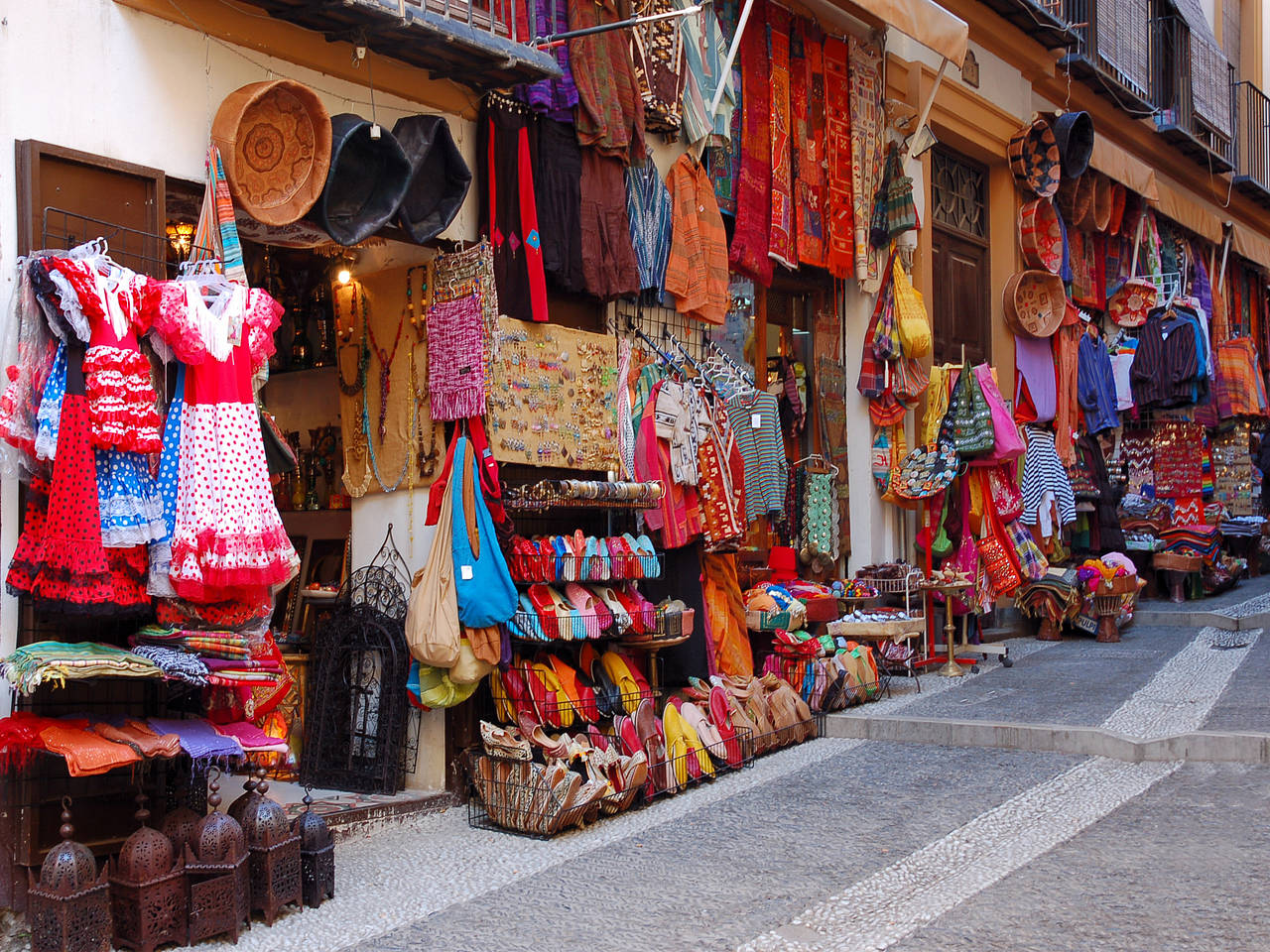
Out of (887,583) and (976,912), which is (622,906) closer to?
(976,912)

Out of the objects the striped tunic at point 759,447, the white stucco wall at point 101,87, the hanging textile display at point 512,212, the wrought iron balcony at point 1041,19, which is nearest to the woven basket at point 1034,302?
the wrought iron balcony at point 1041,19

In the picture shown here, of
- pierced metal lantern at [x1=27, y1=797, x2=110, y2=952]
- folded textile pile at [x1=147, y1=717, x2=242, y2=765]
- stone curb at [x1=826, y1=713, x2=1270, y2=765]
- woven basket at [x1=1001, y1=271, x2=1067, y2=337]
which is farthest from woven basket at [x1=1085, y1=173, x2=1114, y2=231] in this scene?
pierced metal lantern at [x1=27, y1=797, x2=110, y2=952]

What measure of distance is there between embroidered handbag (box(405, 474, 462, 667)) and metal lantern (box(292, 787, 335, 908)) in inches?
50.8

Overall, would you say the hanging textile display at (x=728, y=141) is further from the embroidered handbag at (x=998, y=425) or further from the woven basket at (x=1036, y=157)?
the woven basket at (x=1036, y=157)

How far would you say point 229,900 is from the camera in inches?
179

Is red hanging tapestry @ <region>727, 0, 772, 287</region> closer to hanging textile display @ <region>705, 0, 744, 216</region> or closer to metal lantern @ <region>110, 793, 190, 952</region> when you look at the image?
hanging textile display @ <region>705, 0, 744, 216</region>

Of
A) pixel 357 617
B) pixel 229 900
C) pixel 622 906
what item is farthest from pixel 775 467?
pixel 229 900

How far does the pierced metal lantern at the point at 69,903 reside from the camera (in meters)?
4.20

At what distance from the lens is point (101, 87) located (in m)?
5.16

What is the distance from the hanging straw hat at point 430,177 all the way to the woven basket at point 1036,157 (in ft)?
25.6

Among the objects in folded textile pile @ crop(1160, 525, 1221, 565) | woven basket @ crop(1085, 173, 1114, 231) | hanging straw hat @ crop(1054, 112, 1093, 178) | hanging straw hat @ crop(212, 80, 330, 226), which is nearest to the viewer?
hanging straw hat @ crop(212, 80, 330, 226)

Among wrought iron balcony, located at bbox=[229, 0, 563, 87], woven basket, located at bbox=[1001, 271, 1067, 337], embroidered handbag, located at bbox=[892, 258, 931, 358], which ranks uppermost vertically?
wrought iron balcony, located at bbox=[229, 0, 563, 87]

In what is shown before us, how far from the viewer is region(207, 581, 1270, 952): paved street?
450cm

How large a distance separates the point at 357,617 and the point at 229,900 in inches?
92.2
